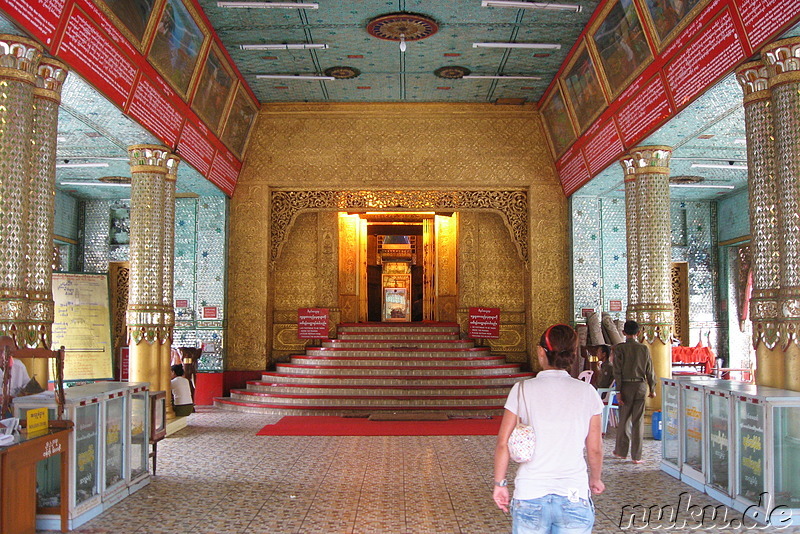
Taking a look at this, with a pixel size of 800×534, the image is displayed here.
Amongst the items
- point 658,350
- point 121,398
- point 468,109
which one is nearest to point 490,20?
point 468,109

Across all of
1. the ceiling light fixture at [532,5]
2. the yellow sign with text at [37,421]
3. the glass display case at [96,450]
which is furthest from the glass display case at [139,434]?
the ceiling light fixture at [532,5]

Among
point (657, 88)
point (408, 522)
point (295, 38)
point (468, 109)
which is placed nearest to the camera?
point (408, 522)

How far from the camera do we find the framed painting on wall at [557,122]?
32.0 ft

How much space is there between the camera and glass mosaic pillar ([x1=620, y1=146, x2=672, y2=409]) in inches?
309

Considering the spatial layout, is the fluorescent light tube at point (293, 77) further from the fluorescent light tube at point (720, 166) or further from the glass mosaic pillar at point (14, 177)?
the fluorescent light tube at point (720, 166)

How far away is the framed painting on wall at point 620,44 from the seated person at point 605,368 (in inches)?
132

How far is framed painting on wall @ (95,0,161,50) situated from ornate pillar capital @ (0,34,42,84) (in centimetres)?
98

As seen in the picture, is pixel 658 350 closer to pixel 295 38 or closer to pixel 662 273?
pixel 662 273

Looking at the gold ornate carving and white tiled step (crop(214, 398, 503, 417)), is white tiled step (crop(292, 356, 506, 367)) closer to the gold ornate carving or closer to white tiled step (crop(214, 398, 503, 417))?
white tiled step (crop(214, 398, 503, 417))

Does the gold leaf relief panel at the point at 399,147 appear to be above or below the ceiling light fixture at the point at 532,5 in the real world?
below

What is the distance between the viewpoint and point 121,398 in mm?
5047

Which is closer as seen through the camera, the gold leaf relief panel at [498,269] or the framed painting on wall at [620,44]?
the framed painting on wall at [620,44]

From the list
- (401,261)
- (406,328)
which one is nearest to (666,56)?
(406,328)

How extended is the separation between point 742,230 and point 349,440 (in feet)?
29.6
